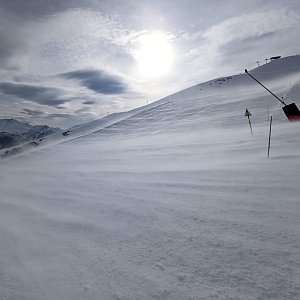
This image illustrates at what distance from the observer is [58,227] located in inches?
218

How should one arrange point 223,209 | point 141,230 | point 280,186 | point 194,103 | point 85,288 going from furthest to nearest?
1. point 194,103
2. point 280,186
3. point 223,209
4. point 141,230
5. point 85,288

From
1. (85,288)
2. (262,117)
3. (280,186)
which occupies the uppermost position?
(262,117)

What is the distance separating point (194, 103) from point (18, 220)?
147 feet

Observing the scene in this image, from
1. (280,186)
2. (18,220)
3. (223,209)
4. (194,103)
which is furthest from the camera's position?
(194,103)

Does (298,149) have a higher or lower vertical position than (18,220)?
higher

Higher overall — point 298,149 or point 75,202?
point 298,149

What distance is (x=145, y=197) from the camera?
679 centimetres

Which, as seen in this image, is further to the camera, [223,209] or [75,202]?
[75,202]

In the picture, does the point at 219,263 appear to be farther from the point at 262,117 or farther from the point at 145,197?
the point at 262,117

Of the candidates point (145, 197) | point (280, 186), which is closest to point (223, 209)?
point (280, 186)

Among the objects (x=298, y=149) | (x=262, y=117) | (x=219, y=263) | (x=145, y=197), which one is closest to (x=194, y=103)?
(x=262, y=117)

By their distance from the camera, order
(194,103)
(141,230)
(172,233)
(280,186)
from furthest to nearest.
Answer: (194,103) < (280,186) < (141,230) < (172,233)

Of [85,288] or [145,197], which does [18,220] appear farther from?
[85,288]

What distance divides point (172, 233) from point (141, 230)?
646mm
